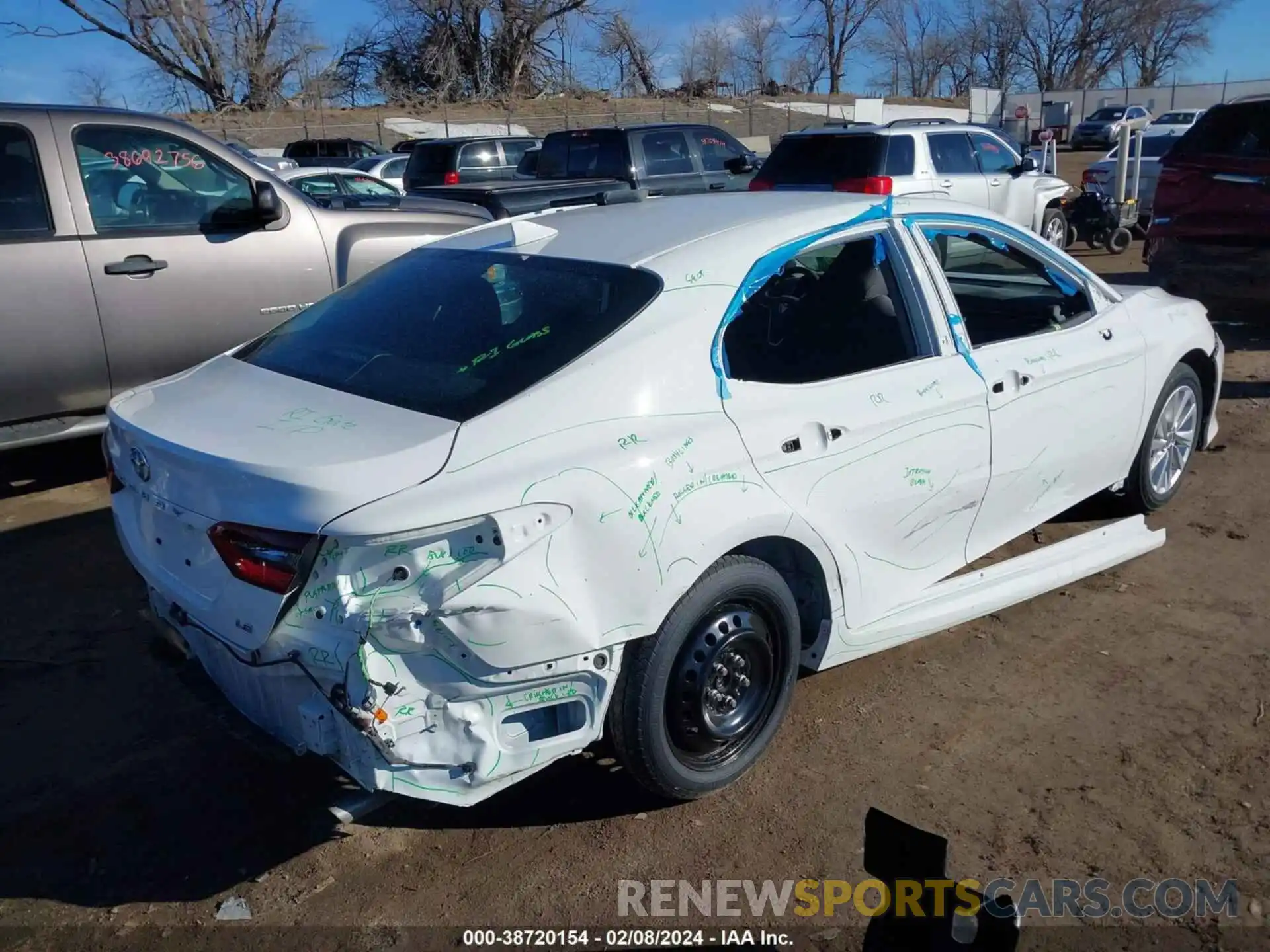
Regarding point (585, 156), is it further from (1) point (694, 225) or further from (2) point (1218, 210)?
(1) point (694, 225)

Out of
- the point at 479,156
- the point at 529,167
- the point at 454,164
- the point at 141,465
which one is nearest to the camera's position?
the point at 141,465

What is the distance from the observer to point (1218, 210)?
27.4 ft

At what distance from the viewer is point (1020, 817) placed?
3.17 meters

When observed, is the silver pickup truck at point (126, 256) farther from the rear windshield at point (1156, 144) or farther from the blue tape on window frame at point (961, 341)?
the rear windshield at point (1156, 144)

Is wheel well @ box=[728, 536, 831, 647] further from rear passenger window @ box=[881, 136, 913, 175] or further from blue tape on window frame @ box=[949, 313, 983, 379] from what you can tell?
rear passenger window @ box=[881, 136, 913, 175]

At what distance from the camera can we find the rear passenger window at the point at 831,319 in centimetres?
366

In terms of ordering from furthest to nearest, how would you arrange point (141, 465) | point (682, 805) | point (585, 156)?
point (585, 156) → point (682, 805) → point (141, 465)

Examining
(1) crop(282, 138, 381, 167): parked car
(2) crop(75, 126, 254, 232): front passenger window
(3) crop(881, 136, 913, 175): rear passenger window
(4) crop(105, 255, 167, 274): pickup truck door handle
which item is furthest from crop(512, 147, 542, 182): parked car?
(1) crop(282, 138, 381, 167): parked car

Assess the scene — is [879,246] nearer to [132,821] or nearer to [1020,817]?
[1020,817]

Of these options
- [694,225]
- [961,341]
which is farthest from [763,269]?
[961,341]

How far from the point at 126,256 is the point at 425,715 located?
419 cm

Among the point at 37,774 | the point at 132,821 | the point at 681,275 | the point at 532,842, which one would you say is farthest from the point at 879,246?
the point at 37,774

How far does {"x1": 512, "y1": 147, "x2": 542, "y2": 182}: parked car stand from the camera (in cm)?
1399

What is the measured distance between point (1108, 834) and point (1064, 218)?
12911mm
